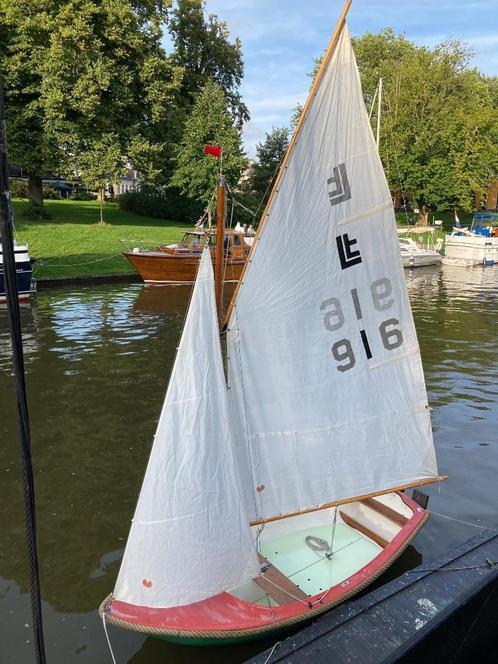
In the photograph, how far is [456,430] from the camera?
40.7 ft

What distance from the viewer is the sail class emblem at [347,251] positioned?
6.30m

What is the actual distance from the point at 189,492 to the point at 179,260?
2489 cm

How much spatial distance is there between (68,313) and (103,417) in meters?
11.6

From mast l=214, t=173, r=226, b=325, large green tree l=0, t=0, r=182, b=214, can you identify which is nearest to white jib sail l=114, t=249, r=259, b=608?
mast l=214, t=173, r=226, b=325

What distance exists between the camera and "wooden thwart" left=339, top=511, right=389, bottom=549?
24.2ft

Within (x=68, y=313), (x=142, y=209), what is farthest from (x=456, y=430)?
(x=142, y=209)

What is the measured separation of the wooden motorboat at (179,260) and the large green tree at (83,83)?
1173 cm

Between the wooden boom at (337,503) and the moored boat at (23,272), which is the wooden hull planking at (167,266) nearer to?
the moored boat at (23,272)

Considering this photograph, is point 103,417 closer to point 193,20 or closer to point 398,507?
point 398,507

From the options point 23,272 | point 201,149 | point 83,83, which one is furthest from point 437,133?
point 23,272

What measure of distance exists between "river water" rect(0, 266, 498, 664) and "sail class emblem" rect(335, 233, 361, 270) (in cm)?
449

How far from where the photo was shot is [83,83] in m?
35.4

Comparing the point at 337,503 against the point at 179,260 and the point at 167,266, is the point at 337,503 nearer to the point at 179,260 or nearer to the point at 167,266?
the point at 179,260

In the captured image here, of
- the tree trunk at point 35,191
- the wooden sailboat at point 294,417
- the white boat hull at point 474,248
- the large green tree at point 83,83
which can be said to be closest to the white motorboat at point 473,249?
the white boat hull at point 474,248
